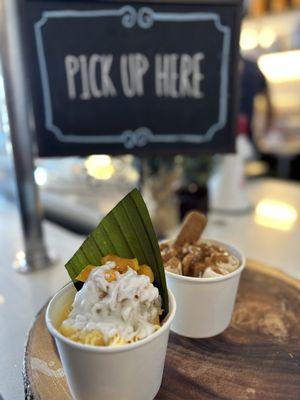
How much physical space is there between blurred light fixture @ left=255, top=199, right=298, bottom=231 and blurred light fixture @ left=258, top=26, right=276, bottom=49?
2.38 metres

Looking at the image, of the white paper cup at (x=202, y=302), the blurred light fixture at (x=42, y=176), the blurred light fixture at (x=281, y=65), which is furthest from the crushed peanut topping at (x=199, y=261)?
the blurred light fixture at (x=281, y=65)

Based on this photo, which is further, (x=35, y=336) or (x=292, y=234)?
(x=292, y=234)

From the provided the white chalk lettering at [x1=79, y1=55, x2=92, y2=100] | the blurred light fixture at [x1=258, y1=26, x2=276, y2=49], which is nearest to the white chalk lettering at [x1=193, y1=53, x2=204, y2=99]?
the white chalk lettering at [x1=79, y1=55, x2=92, y2=100]

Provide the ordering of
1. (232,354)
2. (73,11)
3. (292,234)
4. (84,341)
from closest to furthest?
(84,341)
(232,354)
(73,11)
(292,234)

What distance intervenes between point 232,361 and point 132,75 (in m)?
0.58

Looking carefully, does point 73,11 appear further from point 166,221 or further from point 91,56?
point 166,221

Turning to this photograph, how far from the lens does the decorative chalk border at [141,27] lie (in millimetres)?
724

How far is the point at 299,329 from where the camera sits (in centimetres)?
58

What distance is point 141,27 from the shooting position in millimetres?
753

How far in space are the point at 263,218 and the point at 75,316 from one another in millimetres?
856

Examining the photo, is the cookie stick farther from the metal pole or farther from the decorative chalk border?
the metal pole

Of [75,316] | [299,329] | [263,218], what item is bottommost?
[263,218]

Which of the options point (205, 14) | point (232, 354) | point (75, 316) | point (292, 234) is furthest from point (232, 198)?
point (75, 316)

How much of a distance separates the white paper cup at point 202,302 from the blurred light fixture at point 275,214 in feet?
1.90
